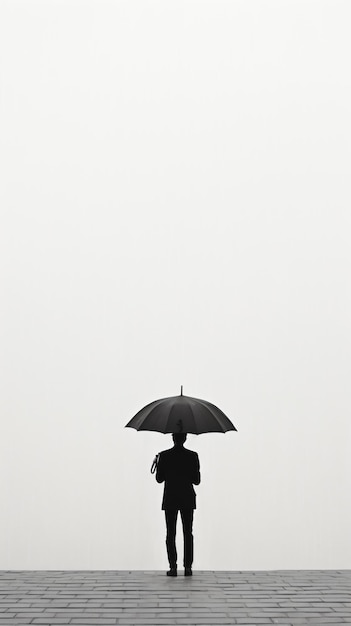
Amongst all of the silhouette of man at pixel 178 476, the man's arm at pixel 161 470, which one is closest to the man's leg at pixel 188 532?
the silhouette of man at pixel 178 476

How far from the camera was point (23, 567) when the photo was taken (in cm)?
1259

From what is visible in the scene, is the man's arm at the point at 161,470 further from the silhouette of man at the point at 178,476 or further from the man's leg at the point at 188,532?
the man's leg at the point at 188,532

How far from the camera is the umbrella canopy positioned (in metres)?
8.59

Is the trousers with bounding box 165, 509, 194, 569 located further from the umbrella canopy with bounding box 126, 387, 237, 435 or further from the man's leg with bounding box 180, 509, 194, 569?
the umbrella canopy with bounding box 126, 387, 237, 435

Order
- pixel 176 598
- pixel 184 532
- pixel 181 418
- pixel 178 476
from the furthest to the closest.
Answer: pixel 184 532
pixel 178 476
pixel 181 418
pixel 176 598

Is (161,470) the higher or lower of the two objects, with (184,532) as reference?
higher

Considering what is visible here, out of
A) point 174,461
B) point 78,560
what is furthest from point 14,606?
point 78,560

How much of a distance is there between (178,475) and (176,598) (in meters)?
1.38

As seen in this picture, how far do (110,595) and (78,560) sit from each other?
4.70m

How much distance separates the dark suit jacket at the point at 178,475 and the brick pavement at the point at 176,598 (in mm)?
748

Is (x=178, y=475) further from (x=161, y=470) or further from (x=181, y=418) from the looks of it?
(x=181, y=418)

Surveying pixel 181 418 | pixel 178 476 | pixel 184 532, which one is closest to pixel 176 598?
pixel 184 532

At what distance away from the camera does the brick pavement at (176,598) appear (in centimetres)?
697

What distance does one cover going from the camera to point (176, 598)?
7.87 metres
